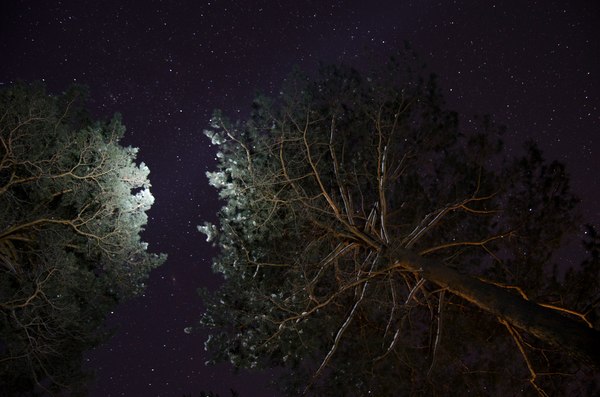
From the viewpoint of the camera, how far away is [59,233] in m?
8.56

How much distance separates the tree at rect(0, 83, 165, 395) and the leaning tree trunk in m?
5.89

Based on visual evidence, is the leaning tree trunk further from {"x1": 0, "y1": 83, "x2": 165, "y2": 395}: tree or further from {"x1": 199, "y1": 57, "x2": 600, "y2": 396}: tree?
{"x1": 0, "y1": 83, "x2": 165, "y2": 395}: tree

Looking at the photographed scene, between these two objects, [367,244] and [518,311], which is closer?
[518,311]

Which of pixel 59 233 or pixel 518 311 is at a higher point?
pixel 59 233

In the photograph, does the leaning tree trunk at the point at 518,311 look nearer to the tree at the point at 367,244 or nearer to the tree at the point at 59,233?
the tree at the point at 367,244

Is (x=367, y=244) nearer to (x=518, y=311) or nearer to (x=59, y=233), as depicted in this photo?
(x=518, y=311)

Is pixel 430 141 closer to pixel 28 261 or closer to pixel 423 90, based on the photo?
pixel 423 90

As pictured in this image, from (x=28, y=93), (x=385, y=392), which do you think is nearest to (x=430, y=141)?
(x=385, y=392)

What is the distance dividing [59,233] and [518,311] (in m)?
8.64

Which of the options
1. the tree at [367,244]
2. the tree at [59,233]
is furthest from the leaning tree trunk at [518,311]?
the tree at [59,233]

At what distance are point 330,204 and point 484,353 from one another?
4.41 m

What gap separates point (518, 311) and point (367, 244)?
3.13 meters

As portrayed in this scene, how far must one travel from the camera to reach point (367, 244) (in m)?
7.92

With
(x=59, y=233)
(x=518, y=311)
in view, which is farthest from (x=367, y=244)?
(x=59, y=233)
